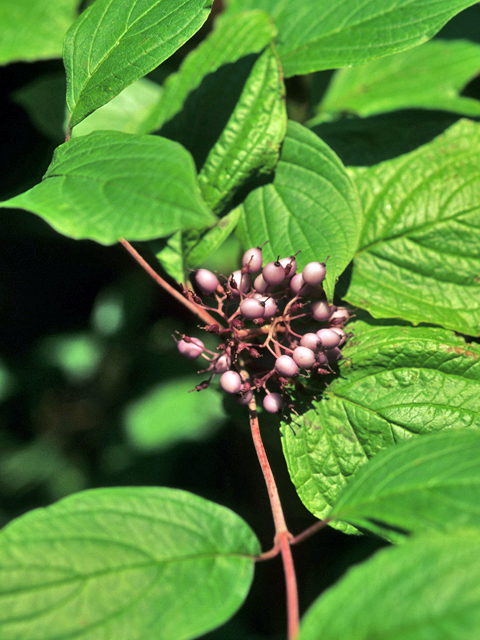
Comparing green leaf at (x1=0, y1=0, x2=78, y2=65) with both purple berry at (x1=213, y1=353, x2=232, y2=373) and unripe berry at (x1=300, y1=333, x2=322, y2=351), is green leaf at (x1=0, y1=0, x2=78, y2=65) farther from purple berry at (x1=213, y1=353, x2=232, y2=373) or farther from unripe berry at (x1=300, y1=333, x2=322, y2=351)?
unripe berry at (x1=300, y1=333, x2=322, y2=351)

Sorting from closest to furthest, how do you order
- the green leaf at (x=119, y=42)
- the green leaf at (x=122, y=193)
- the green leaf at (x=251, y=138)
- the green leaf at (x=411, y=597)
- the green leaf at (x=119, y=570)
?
the green leaf at (x=411, y=597), the green leaf at (x=122, y=193), the green leaf at (x=119, y=570), the green leaf at (x=119, y=42), the green leaf at (x=251, y=138)

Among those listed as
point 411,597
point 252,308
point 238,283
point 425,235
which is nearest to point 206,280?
point 238,283

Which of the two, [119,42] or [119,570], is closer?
[119,570]

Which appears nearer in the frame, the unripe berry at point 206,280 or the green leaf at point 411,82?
the unripe berry at point 206,280

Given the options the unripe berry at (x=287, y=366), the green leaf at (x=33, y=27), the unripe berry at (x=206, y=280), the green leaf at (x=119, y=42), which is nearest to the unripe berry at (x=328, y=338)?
the unripe berry at (x=287, y=366)

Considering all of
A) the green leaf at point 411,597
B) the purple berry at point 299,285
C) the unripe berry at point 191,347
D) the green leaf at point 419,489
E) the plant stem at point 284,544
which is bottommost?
the plant stem at point 284,544

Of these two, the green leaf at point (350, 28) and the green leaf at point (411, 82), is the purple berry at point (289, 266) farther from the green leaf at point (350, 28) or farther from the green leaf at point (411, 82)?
the green leaf at point (411, 82)

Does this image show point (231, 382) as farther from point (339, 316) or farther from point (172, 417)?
point (172, 417)

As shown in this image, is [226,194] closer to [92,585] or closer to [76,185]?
[76,185]
